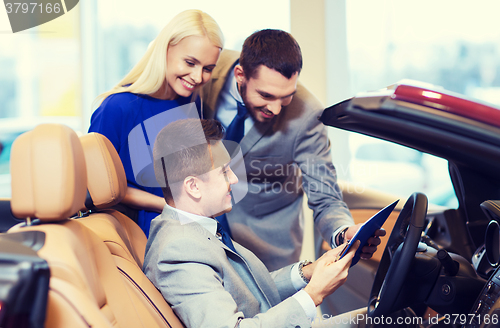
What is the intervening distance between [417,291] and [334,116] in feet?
1.54

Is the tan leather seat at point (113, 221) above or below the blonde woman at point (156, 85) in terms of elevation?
below

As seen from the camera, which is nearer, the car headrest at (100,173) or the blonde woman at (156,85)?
the car headrest at (100,173)

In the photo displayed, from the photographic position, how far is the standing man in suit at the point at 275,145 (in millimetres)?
1447

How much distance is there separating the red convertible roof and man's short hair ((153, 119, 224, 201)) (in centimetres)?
48

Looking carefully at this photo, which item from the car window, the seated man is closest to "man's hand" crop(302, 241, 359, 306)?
the seated man

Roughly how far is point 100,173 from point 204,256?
0.36 m

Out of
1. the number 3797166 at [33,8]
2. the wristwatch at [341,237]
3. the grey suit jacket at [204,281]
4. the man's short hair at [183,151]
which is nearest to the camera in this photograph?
the grey suit jacket at [204,281]

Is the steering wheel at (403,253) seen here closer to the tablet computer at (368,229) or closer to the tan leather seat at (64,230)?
the tablet computer at (368,229)

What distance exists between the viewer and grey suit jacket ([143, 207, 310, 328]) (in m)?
0.84

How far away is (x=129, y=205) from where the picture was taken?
4.43ft

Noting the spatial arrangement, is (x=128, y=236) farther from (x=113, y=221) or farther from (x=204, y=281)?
Result: (x=204, y=281)

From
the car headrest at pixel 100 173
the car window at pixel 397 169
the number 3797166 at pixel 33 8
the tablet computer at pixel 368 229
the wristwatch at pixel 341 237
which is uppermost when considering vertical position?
the number 3797166 at pixel 33 8

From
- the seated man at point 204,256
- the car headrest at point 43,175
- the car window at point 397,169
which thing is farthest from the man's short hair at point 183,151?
the car window at point 397,169

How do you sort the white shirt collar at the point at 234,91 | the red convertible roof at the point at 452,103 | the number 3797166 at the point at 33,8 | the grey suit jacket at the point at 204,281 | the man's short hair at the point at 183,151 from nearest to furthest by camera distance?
the red convertible roof at the point at 452,103, the grey suit jacket at the point at 204,281, the man's short hair at the point at 183,151, the white shirt collar at the point at 234,91, the number 3797166 at the point at 33,8
